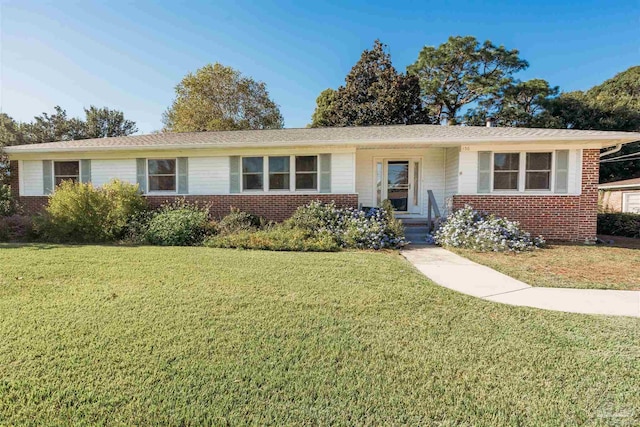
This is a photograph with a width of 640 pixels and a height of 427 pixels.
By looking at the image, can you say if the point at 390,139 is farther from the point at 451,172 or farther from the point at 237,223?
the point at 237,223

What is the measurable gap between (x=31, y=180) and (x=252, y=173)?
25.9 ft

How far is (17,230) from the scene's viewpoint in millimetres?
8492

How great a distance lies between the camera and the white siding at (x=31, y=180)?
10.5 m

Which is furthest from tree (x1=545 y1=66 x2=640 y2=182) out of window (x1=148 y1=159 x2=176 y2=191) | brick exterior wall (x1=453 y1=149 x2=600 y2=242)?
window (x1=148 y1=159 x2=176 y2=191)

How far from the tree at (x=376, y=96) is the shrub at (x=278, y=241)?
15.5 metres

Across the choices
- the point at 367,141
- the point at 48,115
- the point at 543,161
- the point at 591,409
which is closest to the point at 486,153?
the point at 543,161

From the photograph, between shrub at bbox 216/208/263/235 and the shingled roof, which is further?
shrub at bbox 216/208/263/235

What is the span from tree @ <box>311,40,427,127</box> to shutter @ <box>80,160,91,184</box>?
1586 cm

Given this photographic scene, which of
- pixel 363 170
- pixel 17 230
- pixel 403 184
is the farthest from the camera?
pixel 403 184

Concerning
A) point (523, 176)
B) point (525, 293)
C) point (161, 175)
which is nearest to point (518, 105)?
point (523, 176)

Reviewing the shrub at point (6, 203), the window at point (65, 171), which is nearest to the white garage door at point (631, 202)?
the window at point (65, 171)

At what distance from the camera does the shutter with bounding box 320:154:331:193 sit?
9.65m

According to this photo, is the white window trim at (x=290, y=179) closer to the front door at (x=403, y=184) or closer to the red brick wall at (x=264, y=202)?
the red brick wall at (x=264, y=202)

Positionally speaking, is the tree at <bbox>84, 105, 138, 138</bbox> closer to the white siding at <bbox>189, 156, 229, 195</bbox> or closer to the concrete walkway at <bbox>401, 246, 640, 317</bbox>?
the white siding at <bbox>189, 156, 229, 195</bbox>
